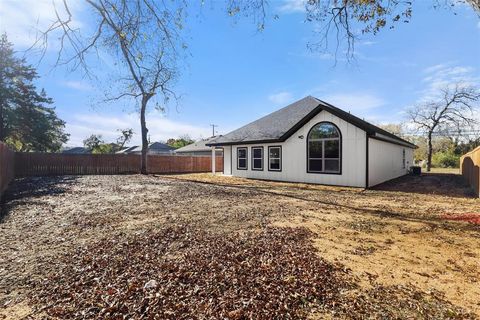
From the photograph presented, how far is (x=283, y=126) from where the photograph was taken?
652 inches

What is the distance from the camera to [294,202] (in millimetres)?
8281

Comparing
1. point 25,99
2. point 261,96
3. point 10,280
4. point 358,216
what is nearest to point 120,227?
point 10,280

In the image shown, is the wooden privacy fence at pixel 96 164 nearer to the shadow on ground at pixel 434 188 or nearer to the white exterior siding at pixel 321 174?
the white exterior siding at pixel 321 174

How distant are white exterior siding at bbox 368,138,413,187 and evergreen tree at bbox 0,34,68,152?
28.4 m

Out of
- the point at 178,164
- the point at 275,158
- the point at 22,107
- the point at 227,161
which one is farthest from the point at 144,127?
the point at 22,107

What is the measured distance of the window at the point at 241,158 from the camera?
59.4 feet

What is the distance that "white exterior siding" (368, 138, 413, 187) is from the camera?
42.8 ft

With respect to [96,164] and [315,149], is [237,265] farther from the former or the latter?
[96,164]

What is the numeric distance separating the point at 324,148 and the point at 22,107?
27.5 m

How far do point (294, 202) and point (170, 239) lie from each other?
480 cm

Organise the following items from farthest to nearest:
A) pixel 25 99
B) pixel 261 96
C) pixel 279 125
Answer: pixel 25 99, pixel 261 96, pixel 279 125

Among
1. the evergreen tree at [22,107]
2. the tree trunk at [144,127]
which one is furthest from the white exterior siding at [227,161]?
the evergreen tree at [22,107]

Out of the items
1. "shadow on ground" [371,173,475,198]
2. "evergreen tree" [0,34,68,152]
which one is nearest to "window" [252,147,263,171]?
"shadow on ground" [371,173,475,198]

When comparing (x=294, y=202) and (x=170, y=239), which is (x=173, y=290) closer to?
(x=170, y=239)
